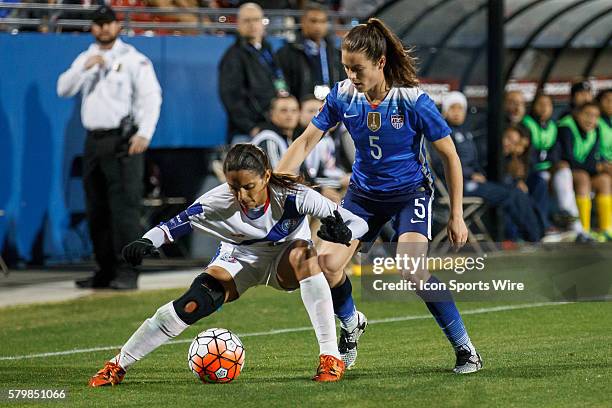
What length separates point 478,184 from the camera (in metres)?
15.8

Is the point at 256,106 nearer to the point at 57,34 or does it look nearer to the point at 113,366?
the point at 57,34

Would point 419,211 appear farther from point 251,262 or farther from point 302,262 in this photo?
point 251,262

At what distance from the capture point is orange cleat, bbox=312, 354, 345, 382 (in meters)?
7.68

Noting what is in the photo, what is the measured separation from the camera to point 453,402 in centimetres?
696

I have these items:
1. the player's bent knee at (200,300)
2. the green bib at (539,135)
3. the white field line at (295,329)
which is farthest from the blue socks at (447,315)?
the green bib at (539,135)

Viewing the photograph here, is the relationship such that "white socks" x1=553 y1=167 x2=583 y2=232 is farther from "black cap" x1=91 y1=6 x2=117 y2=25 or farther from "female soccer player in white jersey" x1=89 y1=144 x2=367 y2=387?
"female soccer player in white jersey" x1=89 y1=144 x2=367 y2=387

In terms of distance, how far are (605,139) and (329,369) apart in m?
11.4

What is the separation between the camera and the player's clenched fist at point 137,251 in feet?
24.1

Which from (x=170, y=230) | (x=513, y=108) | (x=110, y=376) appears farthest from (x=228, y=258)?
(x=513, y=108)

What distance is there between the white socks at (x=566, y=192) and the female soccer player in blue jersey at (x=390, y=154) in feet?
30.2

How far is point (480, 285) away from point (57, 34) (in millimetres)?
6106

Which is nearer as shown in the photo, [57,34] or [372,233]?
[372,233]

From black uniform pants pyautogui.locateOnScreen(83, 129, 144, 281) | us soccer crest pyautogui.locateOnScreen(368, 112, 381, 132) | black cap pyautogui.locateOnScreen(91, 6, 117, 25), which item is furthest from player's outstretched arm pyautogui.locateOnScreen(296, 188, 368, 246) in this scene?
black cap pyautogui.locateOnScreen(91, 6, 117, 25)

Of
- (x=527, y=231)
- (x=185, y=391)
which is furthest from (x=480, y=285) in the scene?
(x=185, y=391)
